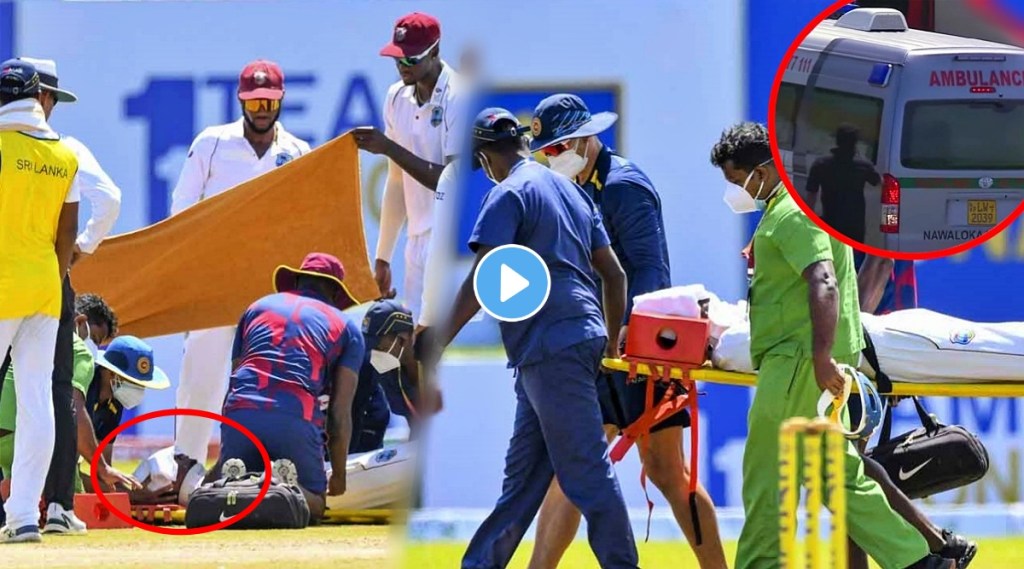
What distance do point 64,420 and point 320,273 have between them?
1.18 metres

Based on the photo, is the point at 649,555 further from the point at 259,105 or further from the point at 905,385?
the point at 259,105

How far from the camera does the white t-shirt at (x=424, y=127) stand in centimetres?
869

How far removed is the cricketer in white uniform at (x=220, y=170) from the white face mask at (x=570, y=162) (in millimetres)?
2097

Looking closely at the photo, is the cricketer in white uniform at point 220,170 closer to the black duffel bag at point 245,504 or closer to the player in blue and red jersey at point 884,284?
the black duffel bag at point 245,504

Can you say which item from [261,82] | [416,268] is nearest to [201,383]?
[416,268]

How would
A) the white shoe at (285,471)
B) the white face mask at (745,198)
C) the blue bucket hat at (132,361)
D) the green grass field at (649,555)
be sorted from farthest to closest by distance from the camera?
the blue bucket hat at (132,361) → the white shoe at (285,471) → the green grass field at (649,555) → the white face mask at (745,198)

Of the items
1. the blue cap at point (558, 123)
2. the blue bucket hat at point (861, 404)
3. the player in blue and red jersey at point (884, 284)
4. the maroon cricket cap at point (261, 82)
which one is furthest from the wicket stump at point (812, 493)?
the maroon cricket cap at point (261, 82)

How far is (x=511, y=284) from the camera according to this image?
20.7 ft

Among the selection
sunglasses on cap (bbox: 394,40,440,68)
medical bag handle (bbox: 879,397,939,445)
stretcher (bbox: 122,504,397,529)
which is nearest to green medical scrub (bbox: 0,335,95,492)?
Answer: stretcher (bbox: 122,504,397,529)

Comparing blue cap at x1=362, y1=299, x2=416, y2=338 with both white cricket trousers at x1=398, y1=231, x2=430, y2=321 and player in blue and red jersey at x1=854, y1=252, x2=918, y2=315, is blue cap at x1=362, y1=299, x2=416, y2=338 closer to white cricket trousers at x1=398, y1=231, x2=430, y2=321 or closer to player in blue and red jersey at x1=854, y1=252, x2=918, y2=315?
white cricket trousers at x1=398, y1=231, x2=430, y2=321

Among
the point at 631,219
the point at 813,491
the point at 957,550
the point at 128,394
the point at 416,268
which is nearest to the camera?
the point at 813,491

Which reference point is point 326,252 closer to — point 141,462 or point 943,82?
point 141,462

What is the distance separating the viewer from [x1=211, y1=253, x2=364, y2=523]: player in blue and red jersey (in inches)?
324

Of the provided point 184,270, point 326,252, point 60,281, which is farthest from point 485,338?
point 60,281
